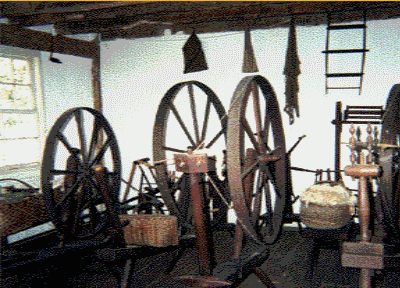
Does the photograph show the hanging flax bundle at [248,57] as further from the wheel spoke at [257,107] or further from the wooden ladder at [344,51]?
the wheel spoke at [257,107]

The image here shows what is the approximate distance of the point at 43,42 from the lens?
6.12 meters

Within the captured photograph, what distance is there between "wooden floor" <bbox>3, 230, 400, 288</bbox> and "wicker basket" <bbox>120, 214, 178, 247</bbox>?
30 centimetres

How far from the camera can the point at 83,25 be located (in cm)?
677

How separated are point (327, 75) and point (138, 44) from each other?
346 centimetres

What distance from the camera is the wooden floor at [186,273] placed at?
13.3 ft

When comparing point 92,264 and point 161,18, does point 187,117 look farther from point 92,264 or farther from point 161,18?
point 92,264

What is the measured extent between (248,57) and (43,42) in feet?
10.3

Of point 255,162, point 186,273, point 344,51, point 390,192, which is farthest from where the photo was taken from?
point 344,51

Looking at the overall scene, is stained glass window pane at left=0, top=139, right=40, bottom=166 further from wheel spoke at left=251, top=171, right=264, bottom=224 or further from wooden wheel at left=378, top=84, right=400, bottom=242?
wooden wheel at left=378, top=84, right=400, bottom=242

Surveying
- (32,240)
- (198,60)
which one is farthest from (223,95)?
(32,240)

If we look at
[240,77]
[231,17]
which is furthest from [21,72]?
[240,77]

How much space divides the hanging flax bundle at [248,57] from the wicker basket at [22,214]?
3.59 meters

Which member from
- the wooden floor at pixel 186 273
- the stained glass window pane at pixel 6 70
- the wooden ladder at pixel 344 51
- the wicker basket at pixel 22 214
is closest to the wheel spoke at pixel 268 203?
the wooden floor at pixel 186 273

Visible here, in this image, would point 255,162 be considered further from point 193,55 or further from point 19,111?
point 19,111
